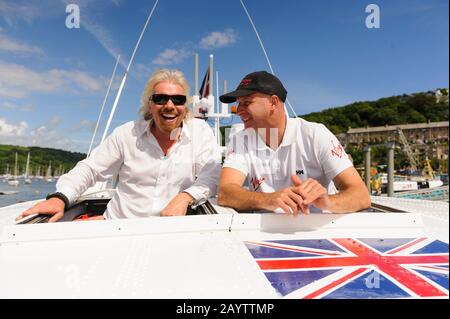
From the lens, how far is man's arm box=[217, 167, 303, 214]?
1.93 meters

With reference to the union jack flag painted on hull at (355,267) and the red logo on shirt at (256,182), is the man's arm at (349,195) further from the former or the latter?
the red logo on shirt at (256,182)

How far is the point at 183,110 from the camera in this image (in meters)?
2.90

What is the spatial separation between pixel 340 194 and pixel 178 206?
106 centimetres

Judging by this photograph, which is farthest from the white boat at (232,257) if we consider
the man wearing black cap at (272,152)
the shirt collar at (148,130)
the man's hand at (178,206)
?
the shirt collar at (148,130)

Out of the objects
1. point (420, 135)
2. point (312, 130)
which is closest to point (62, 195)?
point (312, 130)

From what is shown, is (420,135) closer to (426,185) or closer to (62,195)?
(426,185)

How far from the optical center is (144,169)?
2777 mm

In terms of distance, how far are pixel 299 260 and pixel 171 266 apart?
1.76 ft

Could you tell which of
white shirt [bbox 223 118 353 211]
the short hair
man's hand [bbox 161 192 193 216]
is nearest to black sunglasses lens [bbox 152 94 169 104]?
the short hair

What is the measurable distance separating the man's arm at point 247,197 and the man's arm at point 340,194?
0.19 feet

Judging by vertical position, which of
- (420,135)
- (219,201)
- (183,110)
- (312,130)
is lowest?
(219,201)

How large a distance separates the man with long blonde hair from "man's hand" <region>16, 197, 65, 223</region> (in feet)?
0.54

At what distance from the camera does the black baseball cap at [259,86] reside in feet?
8.50

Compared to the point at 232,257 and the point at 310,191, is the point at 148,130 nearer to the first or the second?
the point at 310,191
